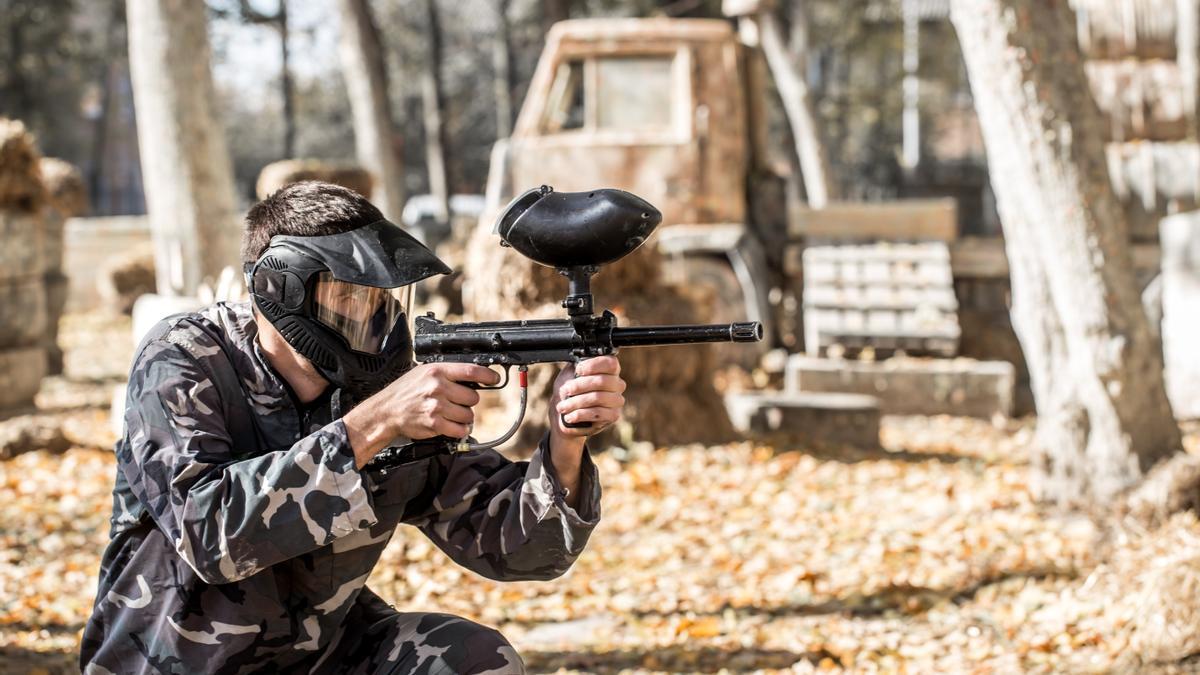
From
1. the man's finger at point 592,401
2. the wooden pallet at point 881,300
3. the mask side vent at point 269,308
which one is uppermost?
the mask side vent at point 269,308

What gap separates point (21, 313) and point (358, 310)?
7.88 metres

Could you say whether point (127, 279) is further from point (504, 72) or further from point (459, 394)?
point (459, 394)

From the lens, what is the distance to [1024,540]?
570cm

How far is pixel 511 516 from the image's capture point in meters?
2.84

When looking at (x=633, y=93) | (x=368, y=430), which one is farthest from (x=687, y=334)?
(x=633, y=93)

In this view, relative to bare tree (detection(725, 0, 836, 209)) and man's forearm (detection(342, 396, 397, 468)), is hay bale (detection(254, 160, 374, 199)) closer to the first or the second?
bare tree (detection(725, 0, 836, 209))

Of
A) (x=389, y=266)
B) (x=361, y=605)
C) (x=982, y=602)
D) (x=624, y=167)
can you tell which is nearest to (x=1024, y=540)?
(x=982, y=602)

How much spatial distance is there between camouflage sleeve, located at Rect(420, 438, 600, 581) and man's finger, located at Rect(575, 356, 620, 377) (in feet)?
1.05

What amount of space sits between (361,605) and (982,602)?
9.62ft

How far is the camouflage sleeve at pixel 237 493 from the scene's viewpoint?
2.40 meters

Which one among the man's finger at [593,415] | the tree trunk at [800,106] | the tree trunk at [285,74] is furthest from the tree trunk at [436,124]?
the man's finger at [593,415]

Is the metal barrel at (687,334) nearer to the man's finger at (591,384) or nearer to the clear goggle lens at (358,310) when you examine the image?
the man's finger at (591,384)

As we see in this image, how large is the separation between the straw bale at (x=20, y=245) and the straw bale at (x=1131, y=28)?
26.3ft

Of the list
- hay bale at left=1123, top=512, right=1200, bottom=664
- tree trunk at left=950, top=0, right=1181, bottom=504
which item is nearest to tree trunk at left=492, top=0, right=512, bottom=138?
tree trunk at left=950, top=0, right=1181, bottom=504
